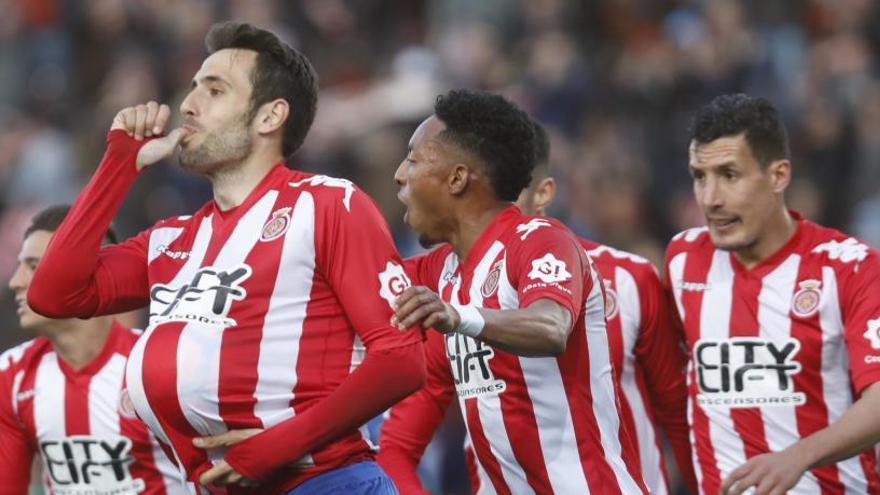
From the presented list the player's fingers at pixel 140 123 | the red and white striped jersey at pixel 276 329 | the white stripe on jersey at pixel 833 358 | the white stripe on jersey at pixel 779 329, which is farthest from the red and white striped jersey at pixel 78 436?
the white stripe on jersey at pixel 833 358

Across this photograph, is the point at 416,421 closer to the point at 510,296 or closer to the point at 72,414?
the point at 510,296

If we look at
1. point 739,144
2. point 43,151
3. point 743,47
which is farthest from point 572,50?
point 739,144

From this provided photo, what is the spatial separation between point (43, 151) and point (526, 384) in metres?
10.2

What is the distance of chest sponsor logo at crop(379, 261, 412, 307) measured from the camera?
5.11 meters

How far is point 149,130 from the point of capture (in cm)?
566

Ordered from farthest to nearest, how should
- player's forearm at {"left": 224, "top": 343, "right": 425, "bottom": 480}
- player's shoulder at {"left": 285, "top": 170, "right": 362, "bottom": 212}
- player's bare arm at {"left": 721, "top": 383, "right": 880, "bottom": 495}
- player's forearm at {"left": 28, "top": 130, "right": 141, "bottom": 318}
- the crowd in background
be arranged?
the crowd in background < player's forearm at {"left": 28, "top": 130, "right": 141, "bottom": 318} < player's bare arm at {"left": 721, "top": 383, "right": 880, "bottom": 495} < player's shoulder at {"left": 285, "top": 170, "right": 362, "bottom": 212} < player's forearm at {"left": 224, "top": 343, "right": 425, "bottom": 480}

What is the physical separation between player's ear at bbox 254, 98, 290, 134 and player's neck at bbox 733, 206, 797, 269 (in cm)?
216

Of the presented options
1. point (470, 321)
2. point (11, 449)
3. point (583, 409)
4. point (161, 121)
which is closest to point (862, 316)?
point (583, 409)

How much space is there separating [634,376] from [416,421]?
1.01m

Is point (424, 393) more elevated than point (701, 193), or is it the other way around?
point (701, 193)

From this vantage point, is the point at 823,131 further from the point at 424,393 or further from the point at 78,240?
the point at 78,240

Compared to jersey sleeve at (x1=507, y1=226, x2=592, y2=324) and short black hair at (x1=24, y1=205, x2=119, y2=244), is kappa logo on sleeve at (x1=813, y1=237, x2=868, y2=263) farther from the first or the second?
short black hair at (x1=24, y1=205, x2=119, y2=244)

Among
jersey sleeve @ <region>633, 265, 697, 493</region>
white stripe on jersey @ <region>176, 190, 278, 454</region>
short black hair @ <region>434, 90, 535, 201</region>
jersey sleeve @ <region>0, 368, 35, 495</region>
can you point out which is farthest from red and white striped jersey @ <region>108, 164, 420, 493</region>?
jersey sleeve @ <region>633, 265, 697, 493</region>

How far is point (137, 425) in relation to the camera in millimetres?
6711
